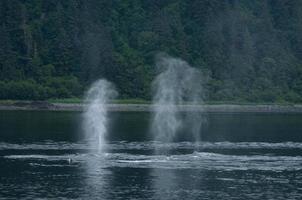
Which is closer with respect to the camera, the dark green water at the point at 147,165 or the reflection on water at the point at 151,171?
the reflection on water at the point at 151,171

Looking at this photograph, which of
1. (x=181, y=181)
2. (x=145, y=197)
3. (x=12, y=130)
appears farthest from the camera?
(x=12, y=130)

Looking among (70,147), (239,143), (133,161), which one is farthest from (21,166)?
(239,143)

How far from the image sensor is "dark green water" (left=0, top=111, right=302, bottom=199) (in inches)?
3787

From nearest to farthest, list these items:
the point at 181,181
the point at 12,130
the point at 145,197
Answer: the point at 145,197, the point at 181,181, the point at 12,130

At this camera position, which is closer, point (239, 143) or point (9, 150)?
point (9, 150)

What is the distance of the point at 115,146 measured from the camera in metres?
133

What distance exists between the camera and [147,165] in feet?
371

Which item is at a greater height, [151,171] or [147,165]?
[147,165]

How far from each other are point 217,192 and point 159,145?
4056 cm

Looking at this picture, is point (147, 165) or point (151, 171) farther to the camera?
point (147, 165)

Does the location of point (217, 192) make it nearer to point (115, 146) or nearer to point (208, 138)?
point (115, 146)

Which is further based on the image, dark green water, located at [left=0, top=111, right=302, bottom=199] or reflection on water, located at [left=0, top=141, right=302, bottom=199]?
dark green water, located at [left=0, top=111, right=302, bottom=199]

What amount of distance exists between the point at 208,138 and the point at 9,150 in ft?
118

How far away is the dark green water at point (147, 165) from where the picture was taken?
316 feet
